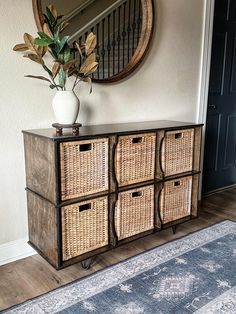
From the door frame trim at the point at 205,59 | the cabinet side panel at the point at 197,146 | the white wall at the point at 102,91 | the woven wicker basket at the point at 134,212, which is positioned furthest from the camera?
the door frame trim at the point at 205,59

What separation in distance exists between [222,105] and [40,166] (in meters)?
2.27

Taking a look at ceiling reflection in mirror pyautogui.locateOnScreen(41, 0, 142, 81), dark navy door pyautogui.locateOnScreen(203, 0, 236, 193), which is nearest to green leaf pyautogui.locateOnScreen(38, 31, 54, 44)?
ceiling reflection in mirror pyautogui.locateOnScreen(41, 0, 142, 81)

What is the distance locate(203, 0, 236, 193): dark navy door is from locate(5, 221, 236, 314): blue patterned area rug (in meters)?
1.33

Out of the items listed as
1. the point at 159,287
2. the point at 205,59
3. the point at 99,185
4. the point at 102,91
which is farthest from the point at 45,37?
the point at 205,59

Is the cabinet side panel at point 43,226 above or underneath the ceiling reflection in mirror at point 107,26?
underneath

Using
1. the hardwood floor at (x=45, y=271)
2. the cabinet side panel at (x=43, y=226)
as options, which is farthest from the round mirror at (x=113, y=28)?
the hardwood floor at (x=45, y=271)

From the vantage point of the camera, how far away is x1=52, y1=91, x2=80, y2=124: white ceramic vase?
1855 millimetres

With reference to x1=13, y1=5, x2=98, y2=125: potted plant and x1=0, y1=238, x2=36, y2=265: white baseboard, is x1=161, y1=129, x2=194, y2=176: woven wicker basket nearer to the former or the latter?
x1=13, y1=5, x2=98, y2=125: potted plant

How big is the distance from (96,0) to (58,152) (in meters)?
1.18

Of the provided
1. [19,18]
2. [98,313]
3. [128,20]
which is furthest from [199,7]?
[98,313]

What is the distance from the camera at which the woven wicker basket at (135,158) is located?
6.61 feet

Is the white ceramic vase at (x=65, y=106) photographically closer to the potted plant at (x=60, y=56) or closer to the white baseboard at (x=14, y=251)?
the potted plant at (x=60, y=56)

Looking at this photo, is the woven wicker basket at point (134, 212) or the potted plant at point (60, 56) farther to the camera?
the woven wicker basket at point (134, 212)

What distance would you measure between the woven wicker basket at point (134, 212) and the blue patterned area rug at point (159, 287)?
188mm
